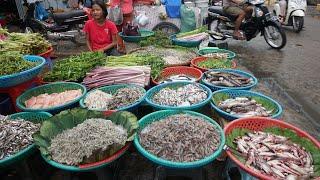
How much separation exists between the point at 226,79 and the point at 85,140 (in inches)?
87.1

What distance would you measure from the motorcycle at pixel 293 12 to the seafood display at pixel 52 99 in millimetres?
8672

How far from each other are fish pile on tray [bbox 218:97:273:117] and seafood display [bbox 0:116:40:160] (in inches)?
82.2

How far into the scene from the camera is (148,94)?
3.44 metres

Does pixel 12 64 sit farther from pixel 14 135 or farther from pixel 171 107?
pixel 171 107

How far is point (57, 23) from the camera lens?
26.1ft

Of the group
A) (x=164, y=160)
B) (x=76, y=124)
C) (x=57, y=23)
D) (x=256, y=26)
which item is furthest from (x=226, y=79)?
(x=57, y=23)

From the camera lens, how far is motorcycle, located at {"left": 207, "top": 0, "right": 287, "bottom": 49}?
297 inches

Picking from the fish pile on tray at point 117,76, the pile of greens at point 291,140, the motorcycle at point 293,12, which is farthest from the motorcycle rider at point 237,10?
the pile of greens at point 291,140

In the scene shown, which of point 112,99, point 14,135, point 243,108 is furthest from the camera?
point 112,99

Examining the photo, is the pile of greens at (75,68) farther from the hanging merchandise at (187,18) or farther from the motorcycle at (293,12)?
the motorcycle at (293,12)

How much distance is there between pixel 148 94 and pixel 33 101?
4.57 ft

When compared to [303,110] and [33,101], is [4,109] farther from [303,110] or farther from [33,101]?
[303,110]

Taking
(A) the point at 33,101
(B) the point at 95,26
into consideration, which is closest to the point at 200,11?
(B) the point at 95,26

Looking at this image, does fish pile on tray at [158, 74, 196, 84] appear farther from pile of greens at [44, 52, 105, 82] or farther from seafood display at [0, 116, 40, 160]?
seafood display at [0, 116, 40, 160]
